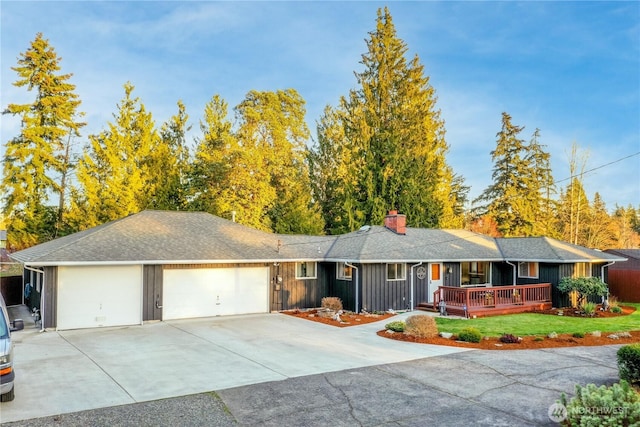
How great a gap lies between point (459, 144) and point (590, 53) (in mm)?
15125

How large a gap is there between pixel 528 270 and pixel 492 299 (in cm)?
390

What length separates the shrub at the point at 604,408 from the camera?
5.42 metres

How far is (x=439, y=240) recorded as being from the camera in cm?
2111

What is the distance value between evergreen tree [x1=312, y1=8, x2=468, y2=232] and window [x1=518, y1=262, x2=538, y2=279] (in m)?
10.3

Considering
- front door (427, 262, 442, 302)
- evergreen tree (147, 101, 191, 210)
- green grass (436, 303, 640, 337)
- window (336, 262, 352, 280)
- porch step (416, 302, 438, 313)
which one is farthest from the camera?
evergreen tree (147, 101, 191, 210)

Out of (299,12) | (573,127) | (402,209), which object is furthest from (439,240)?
(573,127)

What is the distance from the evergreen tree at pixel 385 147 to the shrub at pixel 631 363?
21461mm

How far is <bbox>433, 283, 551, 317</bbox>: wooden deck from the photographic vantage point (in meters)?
16.6

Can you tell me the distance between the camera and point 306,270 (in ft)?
61.7

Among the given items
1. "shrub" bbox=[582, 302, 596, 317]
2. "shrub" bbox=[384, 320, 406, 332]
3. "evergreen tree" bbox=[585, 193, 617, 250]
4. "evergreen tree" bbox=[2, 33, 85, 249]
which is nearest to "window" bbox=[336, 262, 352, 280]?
"shrub" bbox=[384, 320, 406, 332]

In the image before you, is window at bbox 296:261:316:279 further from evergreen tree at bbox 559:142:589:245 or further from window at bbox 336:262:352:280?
evergreen tree at bbox 559:142:589:245

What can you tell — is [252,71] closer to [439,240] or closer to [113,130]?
[113,130]

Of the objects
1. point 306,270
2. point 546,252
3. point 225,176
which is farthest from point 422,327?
point 225,176

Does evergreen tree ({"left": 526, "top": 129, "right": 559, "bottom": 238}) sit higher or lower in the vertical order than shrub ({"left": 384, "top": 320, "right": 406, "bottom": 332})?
higher
